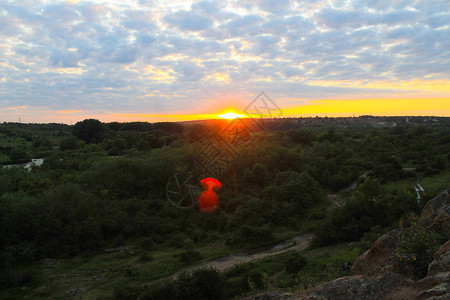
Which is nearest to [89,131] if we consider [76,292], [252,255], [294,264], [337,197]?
[337,197]

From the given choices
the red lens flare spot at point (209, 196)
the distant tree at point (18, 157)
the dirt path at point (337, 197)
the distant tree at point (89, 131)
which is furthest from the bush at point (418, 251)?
the distant tree at point (89, 131)

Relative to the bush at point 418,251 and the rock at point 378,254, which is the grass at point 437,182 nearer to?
the rock at point 378,254

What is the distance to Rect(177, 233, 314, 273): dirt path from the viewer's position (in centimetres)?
1430

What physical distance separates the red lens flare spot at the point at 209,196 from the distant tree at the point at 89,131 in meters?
38.4

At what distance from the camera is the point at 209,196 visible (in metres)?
23.8

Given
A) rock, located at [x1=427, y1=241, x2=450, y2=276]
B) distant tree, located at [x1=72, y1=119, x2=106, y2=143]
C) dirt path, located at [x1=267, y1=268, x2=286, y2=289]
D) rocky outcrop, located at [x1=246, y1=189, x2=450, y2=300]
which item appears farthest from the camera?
distant tree, located at [x1=72, y1=119, x2=106, y2=143]

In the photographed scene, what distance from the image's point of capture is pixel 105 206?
766 inches

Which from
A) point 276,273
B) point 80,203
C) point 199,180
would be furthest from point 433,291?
point 199,180

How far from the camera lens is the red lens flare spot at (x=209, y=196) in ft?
72.3

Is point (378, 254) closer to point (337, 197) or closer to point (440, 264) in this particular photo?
point (440, 264)

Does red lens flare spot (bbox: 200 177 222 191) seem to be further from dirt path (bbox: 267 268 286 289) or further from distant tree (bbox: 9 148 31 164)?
distant tree (bbox: 9 148 31 164)

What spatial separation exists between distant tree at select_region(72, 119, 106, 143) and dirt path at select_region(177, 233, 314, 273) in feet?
159

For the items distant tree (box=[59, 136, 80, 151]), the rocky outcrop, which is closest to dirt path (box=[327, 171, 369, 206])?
the rocky outcrop

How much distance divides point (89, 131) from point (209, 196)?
141 feet
